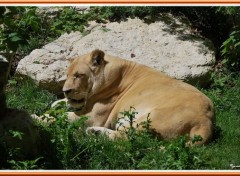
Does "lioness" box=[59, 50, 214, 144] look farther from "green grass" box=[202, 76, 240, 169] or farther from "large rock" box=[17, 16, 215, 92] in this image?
"large rock" box=[17, 16, 215, 92]

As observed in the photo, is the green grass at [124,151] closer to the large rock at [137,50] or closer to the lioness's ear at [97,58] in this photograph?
the lioness's ear at [97,58]

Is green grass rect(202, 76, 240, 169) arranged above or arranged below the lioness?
below

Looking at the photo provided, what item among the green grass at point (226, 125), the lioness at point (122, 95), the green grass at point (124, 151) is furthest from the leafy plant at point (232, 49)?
the green grass at point (124, 151)

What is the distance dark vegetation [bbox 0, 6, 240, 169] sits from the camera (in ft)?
22.1

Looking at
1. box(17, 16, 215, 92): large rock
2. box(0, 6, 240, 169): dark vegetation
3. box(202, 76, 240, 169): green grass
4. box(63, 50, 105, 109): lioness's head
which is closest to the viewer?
box(0, 6, 240, 169): dark vegetation

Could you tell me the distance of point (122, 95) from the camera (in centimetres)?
880

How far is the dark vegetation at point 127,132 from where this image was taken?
673 centimetres

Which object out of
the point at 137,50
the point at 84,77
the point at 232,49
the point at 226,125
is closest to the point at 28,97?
the point at 84,77

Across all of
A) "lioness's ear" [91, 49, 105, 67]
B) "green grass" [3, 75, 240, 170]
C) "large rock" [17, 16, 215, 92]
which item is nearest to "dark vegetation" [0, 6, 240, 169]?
"green grass" [3, 75, 240, 170]

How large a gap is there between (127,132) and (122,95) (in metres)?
Answer: 1.43

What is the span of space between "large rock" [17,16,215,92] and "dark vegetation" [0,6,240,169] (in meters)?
0.16

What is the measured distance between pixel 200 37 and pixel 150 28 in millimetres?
801

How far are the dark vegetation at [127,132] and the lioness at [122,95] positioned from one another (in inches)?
11.0

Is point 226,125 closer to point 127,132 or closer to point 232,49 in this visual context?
point 127,132
